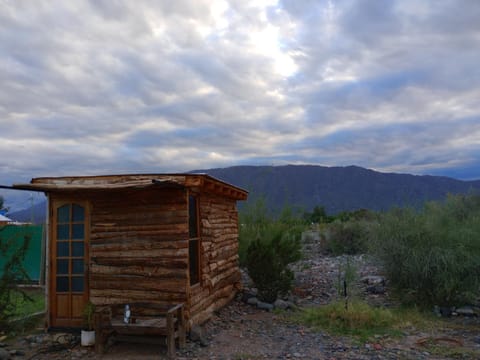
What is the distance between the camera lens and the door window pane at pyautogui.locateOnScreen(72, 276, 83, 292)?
8312mm

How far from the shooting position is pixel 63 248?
8.38m

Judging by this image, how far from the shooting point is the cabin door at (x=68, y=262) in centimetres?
826

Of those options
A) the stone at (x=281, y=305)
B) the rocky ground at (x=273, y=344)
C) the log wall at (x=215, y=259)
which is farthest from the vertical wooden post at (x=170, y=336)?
the stone at (x=281, y=305)

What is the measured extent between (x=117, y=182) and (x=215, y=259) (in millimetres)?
2895

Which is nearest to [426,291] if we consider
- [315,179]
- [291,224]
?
[291,224]

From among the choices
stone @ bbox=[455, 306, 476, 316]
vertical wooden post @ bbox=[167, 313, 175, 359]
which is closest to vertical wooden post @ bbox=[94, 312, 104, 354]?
vertical wooden post @ bbox=[167, 313, 175, 359]

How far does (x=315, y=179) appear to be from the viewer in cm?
6612

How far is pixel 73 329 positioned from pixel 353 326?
5.15 metres

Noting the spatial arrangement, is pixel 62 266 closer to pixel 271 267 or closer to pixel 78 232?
pixel 78 232

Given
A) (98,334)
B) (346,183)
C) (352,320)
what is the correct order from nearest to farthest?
1. (98,334)
2. (352,320)
3. (346,183)

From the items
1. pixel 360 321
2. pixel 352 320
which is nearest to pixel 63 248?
pixel 352 320

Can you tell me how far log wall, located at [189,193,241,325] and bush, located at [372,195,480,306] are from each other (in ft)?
12.2

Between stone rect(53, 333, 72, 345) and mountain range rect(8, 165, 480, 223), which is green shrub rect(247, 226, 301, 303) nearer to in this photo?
stone rect(53, 333, 72, 345)

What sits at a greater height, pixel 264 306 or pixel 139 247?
pixel 139 247
